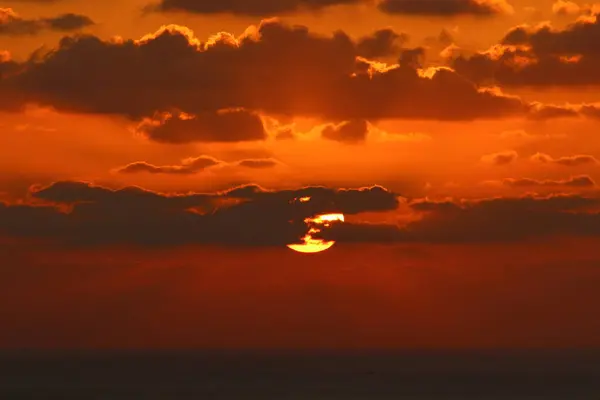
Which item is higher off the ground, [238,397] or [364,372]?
[364,372]

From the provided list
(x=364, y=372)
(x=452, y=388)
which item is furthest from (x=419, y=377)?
(x=452, y=388)

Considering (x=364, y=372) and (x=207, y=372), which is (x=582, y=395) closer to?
(x=364, y=372)

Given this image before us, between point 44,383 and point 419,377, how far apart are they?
47.6 m

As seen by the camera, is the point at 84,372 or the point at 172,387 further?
the point at 84,372

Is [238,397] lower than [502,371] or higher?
lower

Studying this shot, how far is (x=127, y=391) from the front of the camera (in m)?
148

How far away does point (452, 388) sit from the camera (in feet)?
500

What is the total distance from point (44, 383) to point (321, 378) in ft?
114

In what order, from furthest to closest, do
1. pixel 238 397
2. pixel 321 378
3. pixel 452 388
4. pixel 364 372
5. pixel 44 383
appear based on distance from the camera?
pixel 364 372 < pixel 321 378 < pixel 44 383 < pixel 452 388 < pixel 238 397

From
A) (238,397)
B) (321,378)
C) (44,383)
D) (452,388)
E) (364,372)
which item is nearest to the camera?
(238,397)

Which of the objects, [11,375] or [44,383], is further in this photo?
[11,375]

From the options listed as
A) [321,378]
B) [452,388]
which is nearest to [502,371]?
[321,378]

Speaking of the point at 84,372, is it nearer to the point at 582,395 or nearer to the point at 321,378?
the point at 321,378

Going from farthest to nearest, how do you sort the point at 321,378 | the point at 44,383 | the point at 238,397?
1. the point at 321,378
2. the point at 44,383
3. the point at 238,397
